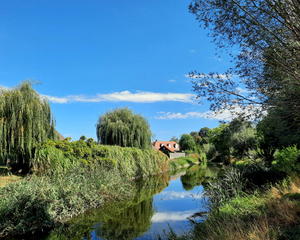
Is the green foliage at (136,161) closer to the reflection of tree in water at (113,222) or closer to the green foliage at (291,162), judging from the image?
the reflection of tree in water at (113,222)

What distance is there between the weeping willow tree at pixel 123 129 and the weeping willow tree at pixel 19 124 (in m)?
8.72

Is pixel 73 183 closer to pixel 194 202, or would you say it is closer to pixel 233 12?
pixel 194 202

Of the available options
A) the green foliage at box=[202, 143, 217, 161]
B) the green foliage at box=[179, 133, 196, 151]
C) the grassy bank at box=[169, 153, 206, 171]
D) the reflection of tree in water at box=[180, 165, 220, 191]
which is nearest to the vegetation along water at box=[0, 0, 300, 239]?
the reflection of tree in water at box=[180, 165, 220, 191]

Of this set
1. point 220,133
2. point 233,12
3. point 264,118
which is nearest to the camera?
point 233,12

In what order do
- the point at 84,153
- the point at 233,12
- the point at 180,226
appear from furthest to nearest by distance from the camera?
the point at 84,153
the point at 180,226
the point at 233,12

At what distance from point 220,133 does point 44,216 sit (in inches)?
1213

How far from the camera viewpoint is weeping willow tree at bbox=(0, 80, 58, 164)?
1077cm

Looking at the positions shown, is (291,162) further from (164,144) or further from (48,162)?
(164,144)

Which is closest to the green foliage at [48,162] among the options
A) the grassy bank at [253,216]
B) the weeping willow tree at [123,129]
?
the grassy bank at [253,216]

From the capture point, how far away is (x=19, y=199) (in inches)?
262

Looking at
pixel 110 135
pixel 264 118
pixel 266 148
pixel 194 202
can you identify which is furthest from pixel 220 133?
pixel 264 118

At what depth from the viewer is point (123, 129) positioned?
67.2 ft

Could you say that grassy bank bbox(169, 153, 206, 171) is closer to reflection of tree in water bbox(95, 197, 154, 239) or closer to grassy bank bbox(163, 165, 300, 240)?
reflection of tree in water bbox(95, 197, 154, 239)

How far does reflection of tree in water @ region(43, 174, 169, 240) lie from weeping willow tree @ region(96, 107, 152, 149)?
10.2m
